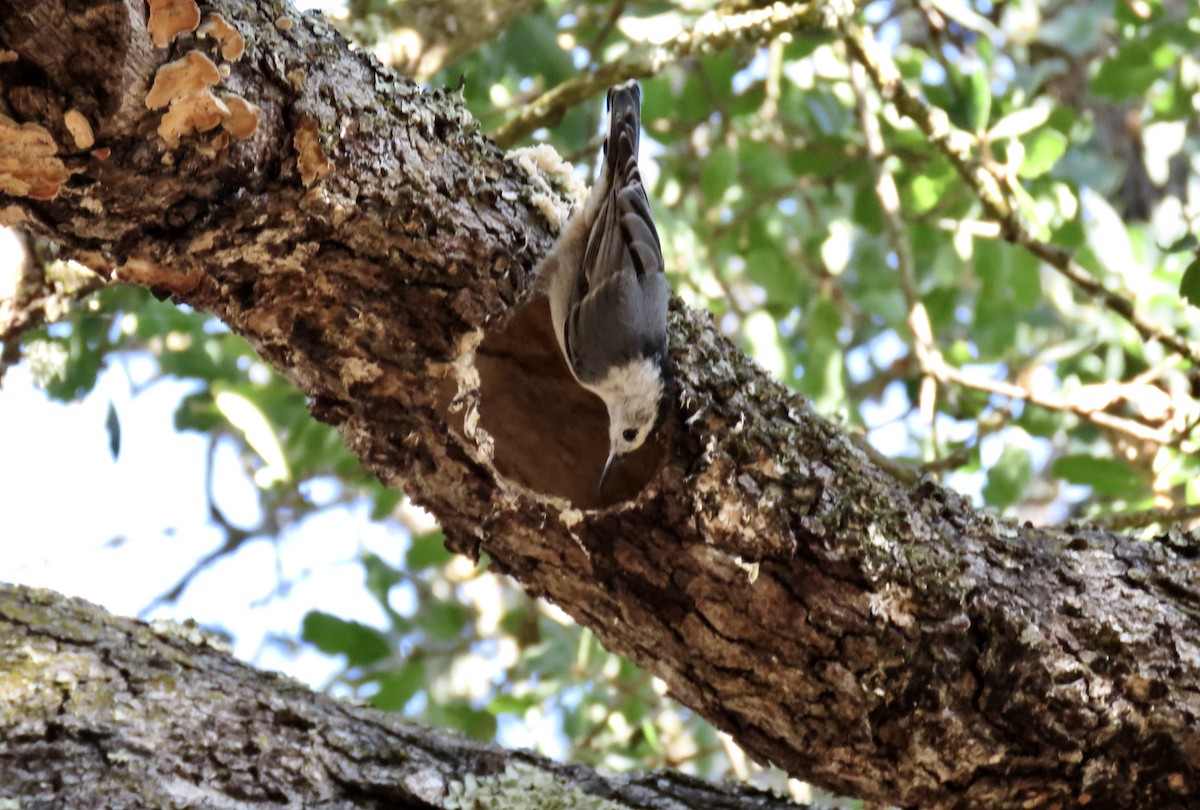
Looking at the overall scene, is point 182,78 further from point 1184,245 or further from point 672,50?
point 1184,245

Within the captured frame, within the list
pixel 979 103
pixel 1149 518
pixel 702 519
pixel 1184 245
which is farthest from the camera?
pixel 979 103

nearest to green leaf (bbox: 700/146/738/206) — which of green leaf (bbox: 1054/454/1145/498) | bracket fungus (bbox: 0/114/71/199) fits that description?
green leaf (bbox: 1054/454/1145/498)

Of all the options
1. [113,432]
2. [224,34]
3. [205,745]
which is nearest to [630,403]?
[224,34]

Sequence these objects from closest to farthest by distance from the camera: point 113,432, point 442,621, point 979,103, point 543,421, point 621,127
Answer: point 543,421, point 621,127, point 113,432, point 979,103, point 442,621

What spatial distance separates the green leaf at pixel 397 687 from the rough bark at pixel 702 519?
4.34ft

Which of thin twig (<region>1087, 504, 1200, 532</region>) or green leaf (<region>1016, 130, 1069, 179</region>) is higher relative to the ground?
green leaf (<region>1016, 130, 1069, 179</region>)

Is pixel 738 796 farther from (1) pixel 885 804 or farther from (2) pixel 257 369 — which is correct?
(2) pixel 257 369

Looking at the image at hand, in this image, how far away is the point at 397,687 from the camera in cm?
310

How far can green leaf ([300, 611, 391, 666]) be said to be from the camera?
306 cm

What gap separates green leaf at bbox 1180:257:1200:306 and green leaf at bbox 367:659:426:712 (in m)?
2.20

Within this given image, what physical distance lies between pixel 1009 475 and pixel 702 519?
1701 mm

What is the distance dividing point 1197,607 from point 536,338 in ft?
4.03

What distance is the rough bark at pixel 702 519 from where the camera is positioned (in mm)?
1653

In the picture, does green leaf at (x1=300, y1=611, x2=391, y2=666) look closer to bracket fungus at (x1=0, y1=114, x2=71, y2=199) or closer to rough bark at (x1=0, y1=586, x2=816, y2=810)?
rough bark at (x1=0, y1=586, x2=816, y2=810)
